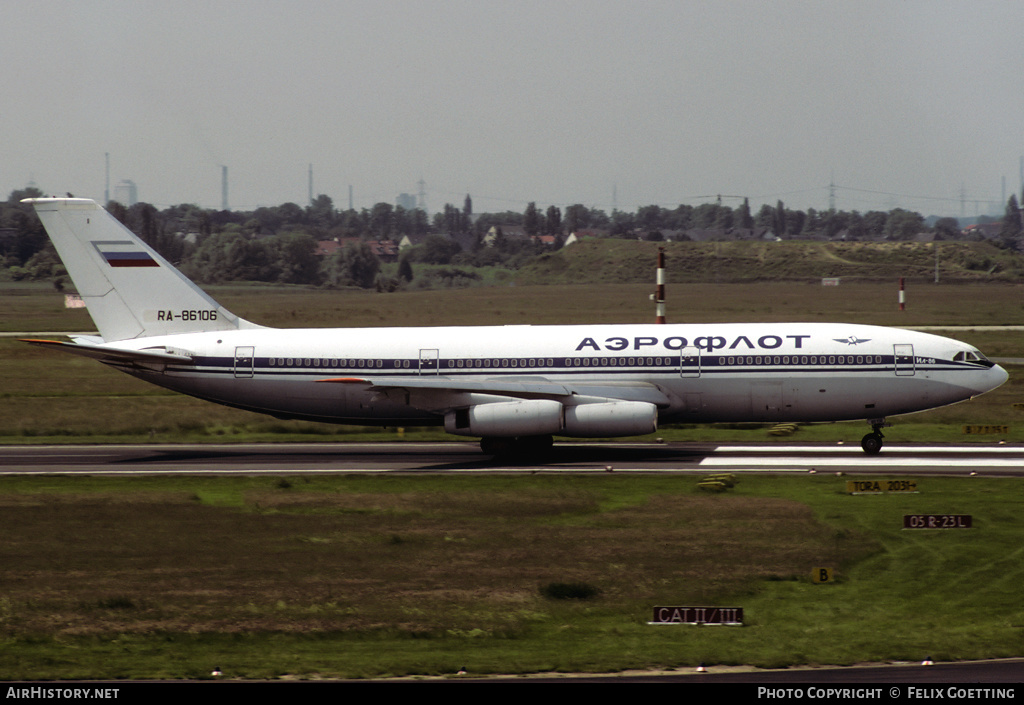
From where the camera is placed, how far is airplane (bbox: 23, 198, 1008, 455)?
41656mm

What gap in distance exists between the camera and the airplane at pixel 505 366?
41.7 meters

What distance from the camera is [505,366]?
43.0 m

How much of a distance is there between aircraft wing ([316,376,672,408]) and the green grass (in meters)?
5.23

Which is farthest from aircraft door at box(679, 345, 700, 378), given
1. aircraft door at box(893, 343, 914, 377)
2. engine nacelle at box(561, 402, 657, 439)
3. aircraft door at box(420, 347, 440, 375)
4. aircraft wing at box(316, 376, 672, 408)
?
aircraft door at box(420, 347, 440, 375)

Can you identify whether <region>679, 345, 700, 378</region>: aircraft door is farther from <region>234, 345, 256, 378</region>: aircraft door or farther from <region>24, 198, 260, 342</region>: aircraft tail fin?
<region>24, 198, 260, 342</region>: aircraft tail fin

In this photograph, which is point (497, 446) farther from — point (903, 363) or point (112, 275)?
point (112, 275)

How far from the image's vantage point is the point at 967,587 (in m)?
23.4

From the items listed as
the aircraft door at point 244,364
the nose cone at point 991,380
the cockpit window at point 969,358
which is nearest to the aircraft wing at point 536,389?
the aircraft door at point 244,364

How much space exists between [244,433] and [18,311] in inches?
3224

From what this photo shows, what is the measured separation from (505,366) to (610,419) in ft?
15.9

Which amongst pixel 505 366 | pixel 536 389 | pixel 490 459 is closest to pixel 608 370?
pixel 536 389

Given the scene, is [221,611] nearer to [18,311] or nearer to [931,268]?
[18,311]

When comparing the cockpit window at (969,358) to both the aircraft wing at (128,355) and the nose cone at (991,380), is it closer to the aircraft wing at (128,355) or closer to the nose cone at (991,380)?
the nose cone at (991,380)
